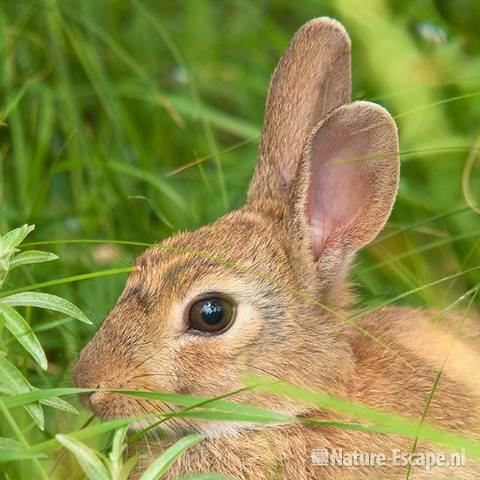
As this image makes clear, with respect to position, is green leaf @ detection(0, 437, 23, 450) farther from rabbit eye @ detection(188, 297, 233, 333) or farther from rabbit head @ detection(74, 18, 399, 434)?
rabbit eye @ detection(188, 297, 233, 333)

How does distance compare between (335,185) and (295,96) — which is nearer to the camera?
(335,185)

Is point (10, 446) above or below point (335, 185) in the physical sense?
below

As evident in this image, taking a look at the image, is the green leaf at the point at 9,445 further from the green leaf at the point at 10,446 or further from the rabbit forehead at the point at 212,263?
the rabbit forehead at the point at 212,263

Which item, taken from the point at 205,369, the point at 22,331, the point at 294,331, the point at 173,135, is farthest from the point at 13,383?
the point at 173,135

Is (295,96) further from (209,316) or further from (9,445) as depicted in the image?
(9,445)

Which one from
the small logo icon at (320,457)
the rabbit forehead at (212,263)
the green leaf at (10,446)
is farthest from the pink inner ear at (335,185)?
the green leaf at (10,446)

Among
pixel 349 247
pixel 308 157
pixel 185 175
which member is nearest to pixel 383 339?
pixel 349 247

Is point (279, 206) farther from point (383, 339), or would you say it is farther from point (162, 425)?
point (162, 425)
